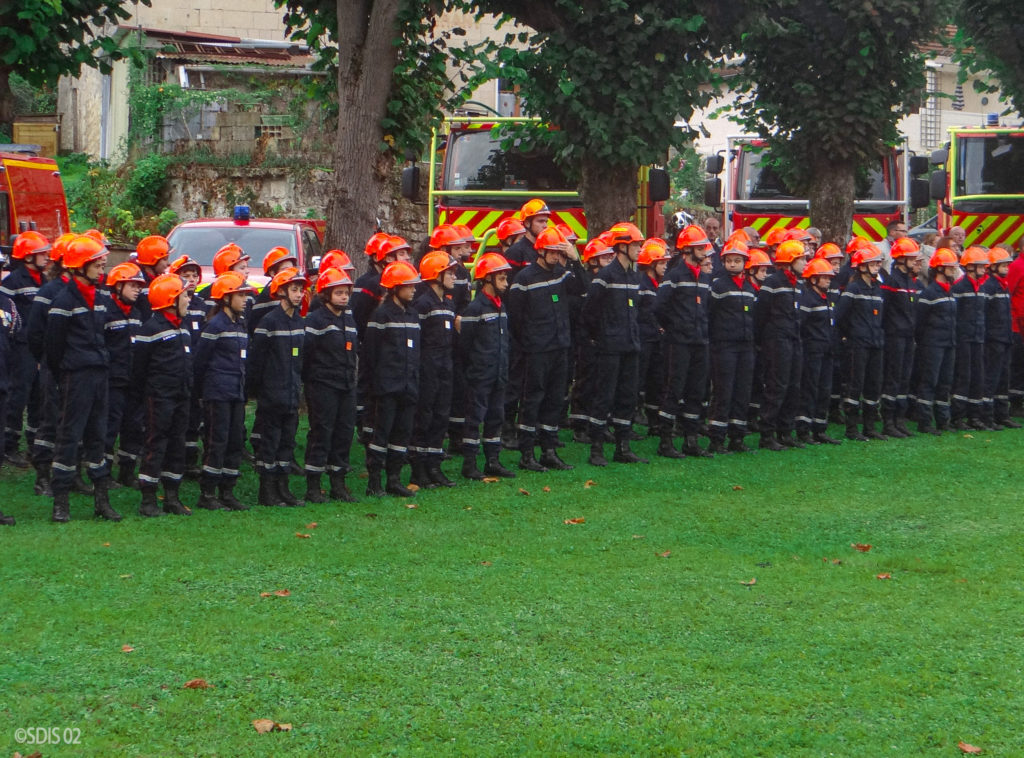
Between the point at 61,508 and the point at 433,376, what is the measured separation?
3334mm

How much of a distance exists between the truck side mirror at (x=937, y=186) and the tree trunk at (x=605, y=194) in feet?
21.6

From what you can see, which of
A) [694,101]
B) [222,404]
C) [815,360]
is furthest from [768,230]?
[222,404]

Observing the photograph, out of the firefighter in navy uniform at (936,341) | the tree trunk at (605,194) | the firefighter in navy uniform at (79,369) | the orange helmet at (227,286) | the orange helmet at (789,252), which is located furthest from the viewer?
the tree trunk at (605,194)

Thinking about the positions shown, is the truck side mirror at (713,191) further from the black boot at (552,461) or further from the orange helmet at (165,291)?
the orange helmet at (165,291)

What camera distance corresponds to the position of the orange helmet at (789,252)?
14.8m

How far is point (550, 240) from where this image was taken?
13305 millimetres

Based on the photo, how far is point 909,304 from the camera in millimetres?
15648

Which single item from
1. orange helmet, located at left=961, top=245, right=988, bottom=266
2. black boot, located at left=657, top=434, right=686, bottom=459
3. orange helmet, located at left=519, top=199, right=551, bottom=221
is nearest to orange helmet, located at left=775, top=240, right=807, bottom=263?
black boot, located at left=657, top=434, right=686, bottom=459

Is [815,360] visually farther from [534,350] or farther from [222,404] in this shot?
[222,404]

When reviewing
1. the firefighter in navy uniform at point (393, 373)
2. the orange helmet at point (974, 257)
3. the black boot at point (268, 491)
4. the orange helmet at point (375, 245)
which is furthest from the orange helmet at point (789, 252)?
the black boot at point (268, 491)

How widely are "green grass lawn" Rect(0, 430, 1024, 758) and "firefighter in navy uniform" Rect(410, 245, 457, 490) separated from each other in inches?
17.0

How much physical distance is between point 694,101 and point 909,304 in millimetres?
3405

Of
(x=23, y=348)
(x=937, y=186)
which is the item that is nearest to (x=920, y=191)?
(x=937, y=186)

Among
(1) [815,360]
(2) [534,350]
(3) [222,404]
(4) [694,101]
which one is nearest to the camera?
(3) [222,404]
